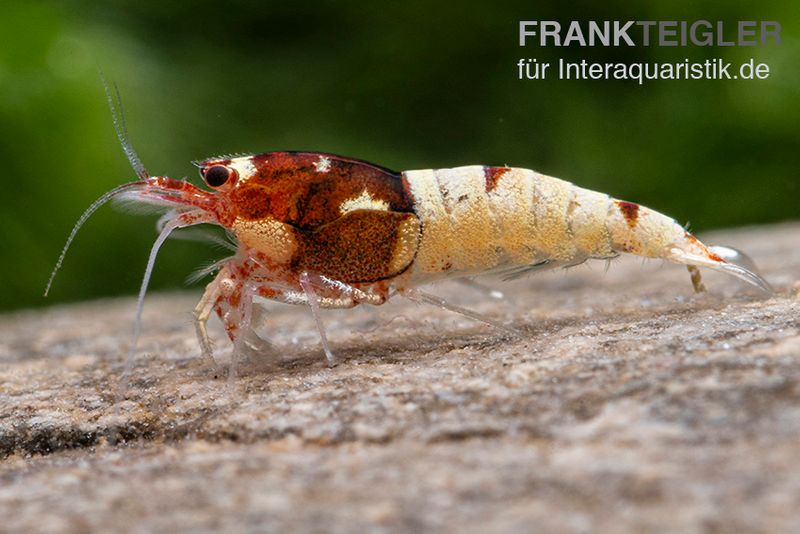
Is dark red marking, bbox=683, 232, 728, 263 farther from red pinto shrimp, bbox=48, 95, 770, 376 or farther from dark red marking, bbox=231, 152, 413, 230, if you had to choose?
dark red marking, bbox=231, 152, 413, 230

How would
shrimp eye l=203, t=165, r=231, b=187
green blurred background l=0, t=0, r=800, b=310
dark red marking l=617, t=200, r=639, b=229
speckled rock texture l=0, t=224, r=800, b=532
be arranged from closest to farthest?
speckled rock texture l=0, t=224, r=800, b=532 < shrimp eye l=203, t=165, r=231, b=187 < dark red marking l=617, t=200, r=639, b=229 < green blurred background l=0, t=0, r=800, b=310

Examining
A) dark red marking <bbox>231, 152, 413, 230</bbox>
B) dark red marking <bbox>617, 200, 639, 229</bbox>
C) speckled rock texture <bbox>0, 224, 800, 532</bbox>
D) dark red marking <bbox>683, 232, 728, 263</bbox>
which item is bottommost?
speckled rock texture <bbox>0, 224, 800, 532</bbox>

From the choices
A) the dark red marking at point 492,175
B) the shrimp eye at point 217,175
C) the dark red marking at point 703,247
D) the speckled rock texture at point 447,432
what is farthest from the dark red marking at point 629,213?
the shrimp eye at point 217,175

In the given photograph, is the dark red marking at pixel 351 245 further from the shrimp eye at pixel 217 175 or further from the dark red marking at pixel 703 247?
the dark red marking at pixel 703 247

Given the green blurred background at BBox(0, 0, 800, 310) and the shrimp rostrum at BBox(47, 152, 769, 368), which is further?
the green blurred background at BBox(0, 0, 800, 310)

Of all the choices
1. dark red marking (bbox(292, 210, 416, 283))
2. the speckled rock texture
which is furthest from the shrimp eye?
the speckled rock texture

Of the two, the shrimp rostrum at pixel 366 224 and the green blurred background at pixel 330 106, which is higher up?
the green blurred background at pixel 330 106

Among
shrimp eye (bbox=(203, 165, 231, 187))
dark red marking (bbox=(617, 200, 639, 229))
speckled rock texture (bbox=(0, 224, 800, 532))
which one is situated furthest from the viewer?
dark red marking (bbox=(617, 200, 639, 229))

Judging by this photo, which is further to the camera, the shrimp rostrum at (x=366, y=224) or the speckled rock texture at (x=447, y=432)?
the shrimp rostrum at (x=366, y=224)

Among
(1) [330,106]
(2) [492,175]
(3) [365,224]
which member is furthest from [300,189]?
(1) [330,106]
